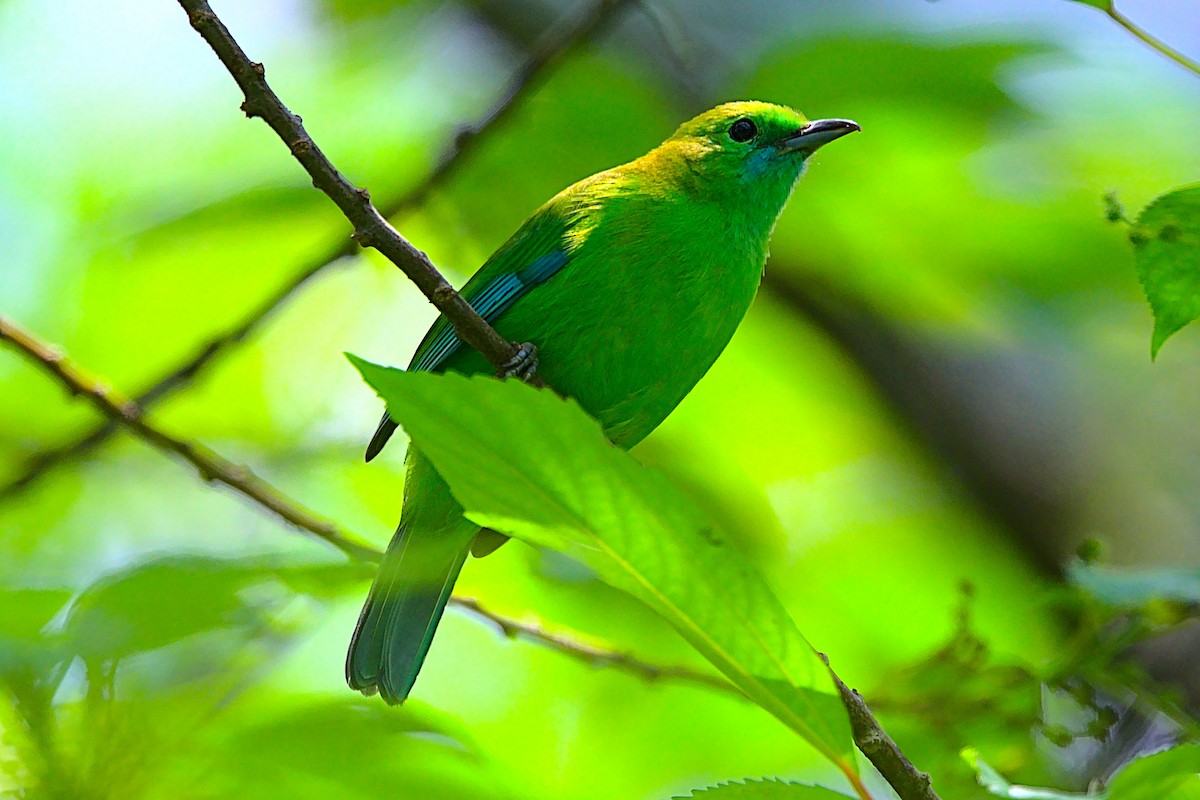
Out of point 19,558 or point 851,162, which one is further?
point 851,162

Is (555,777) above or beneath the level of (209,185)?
beneath

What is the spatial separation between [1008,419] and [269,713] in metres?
4.82

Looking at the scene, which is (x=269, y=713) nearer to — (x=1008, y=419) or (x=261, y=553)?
(x=261, y=553)

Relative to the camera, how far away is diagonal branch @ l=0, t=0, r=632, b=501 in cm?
335

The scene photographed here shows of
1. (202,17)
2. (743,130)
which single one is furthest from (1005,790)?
(743,130)

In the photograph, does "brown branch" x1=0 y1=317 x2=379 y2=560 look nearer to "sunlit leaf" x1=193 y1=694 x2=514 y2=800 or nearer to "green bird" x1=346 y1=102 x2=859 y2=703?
"green bird" x1=346 y1=102 x2=859 y2=703

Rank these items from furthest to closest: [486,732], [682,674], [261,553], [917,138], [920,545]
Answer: [920,545]
[486,732]
[917,138]
[682,674]
[261,553]

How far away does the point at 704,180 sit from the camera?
377cm

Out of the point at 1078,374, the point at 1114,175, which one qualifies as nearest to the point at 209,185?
the point at 1114,175

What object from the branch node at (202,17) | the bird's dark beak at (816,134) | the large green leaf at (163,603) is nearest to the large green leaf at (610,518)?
the large green leaf at (163,603)

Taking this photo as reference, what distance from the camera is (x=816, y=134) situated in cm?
363

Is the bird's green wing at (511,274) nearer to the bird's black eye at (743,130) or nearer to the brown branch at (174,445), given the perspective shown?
the brown branch at (174,445)

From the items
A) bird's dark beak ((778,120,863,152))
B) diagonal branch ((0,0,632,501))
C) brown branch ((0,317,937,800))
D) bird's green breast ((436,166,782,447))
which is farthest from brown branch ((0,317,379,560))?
bird's dark beak ((778,120,863,152))

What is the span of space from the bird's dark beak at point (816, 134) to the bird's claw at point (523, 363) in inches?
43.0
